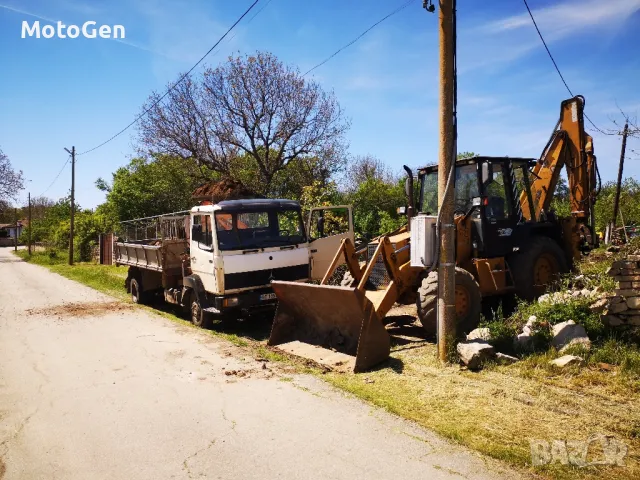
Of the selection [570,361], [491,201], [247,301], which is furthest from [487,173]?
[247,301]

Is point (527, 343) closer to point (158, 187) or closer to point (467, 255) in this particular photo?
point (467, 255)

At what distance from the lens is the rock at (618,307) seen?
21.1ft

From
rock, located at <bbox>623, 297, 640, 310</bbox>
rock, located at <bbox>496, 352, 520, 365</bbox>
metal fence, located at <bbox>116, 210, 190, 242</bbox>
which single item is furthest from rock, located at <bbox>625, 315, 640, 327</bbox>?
metal fence, located at <bbox>116, 210, 190, 242</bbox>

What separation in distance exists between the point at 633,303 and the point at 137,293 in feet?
38.8

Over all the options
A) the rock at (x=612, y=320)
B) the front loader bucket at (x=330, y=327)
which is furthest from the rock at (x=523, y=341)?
the front loader bucket at (x=330, y=327)

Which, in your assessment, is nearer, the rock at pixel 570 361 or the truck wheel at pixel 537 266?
the rock at pixel 570 361

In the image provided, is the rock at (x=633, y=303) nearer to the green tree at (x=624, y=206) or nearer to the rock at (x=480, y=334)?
the rock at (x=480, y=334)

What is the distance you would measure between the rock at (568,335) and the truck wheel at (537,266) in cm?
213

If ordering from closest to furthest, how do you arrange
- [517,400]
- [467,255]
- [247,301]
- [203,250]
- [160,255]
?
[517,400] < [467,255] < [247,301] < [203,250] < [160,255]

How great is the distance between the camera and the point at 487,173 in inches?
306

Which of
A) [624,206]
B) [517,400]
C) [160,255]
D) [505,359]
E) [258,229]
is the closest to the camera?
[517,400]

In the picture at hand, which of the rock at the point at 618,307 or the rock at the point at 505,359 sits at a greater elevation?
the rock at the point at 618,307

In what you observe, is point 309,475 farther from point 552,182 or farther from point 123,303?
point 123,303

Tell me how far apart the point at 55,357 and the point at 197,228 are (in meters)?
3.34
